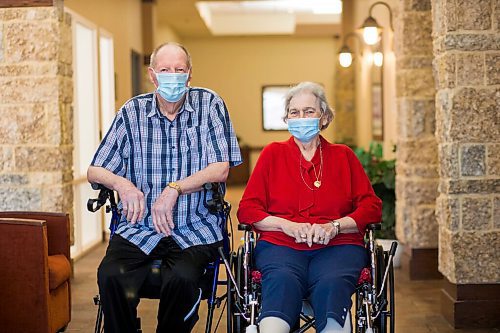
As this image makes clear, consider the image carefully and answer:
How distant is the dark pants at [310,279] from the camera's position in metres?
2.77

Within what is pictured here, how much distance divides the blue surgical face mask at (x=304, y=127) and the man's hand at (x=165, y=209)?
21.1 inches

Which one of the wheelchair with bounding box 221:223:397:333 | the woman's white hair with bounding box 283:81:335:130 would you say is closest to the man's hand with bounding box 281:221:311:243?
the wheelchair with bounding box 221:223:397:333

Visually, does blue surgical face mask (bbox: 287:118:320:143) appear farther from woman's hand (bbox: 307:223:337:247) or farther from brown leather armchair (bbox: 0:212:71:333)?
brown leather armchair (bbox: 0:212:71:333)

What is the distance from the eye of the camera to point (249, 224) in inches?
122

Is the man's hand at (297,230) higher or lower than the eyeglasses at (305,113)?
lower

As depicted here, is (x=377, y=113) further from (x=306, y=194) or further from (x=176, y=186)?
(x=176, y=186)

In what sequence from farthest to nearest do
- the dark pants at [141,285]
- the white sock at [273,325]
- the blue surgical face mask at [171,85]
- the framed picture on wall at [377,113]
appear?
the framed picture on wall at [377,113] → the blue surgical face mask at [171,85] → the dark pants at [141,285] → the white sock at [273,325]

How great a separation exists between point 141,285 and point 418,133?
10.0 ft

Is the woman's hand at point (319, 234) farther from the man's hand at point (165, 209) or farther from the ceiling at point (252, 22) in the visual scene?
the ceiling at point (252, 22)

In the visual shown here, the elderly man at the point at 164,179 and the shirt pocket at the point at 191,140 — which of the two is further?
the shirt pocket at the point at 191,140

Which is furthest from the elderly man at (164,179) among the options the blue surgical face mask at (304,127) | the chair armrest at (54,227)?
the chair armrest at (54,227)

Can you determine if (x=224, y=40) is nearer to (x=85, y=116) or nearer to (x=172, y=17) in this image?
(x=172, y=17)

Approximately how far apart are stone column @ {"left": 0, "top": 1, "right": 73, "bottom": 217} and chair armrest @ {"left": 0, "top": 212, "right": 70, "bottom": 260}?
1147mm

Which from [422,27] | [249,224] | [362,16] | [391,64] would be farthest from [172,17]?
[249,224]
